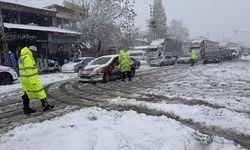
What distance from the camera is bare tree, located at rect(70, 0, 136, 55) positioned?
93.0ft

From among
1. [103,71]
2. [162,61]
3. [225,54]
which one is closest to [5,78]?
[103,71]

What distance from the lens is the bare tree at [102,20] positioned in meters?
28.3

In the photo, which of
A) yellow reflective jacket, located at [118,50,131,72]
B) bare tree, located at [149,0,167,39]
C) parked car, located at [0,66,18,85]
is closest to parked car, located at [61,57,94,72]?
parked car, located at [0,66,18,85]

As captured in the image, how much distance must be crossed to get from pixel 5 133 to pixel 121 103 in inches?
137

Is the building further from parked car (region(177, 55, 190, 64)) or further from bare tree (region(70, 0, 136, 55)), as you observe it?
parked car (region(177, 55, 190, 64))

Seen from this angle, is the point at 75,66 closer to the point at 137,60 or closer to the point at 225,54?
the point at 137,60

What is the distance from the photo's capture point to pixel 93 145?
3834mm

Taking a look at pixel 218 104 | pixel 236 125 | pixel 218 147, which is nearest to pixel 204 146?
pixel 218 147

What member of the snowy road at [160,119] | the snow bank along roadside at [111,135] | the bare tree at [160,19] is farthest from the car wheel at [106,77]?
the bare tree at [160,19]

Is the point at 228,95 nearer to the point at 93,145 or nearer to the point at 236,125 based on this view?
the point at 236,125

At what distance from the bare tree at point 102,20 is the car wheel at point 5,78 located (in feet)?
52.1

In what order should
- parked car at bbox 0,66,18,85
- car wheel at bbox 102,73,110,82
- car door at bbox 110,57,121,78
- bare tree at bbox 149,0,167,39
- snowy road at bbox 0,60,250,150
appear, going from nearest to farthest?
snowy road at bbox 0,60,250,150 → car wheel at bbox 102,73,110,82 → car door at bbox 110,57,121,78 → parked car at bbox 0,66,18,85 → bare tree at bbox 149,0,167,39

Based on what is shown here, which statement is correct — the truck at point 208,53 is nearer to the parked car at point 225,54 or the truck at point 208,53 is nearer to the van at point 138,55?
the parked car at point 225,54

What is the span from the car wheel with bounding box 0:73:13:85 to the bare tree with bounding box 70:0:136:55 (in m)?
15.9
